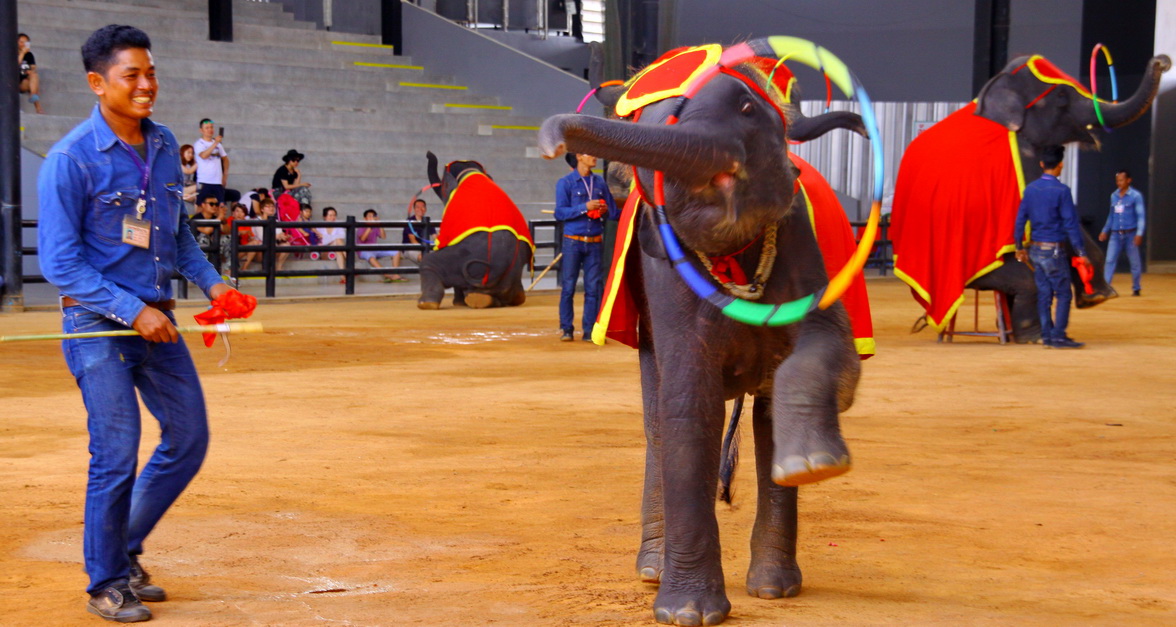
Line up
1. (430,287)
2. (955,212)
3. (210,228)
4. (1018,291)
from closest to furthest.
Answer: (955,212) < (1018,291) < (430,287) < (210,228)

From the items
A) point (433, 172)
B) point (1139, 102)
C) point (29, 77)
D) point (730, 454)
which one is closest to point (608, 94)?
point (730, 454)

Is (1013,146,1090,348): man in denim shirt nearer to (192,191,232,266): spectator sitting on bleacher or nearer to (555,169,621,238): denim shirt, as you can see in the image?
(555,169,621,238): denim shirt

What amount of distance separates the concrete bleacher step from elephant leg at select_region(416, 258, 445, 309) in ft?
18.0

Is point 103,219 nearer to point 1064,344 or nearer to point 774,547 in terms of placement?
point 774,547

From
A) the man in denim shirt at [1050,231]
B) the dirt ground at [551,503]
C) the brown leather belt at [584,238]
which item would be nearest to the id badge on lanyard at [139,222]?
the dirt ground at [551,503]

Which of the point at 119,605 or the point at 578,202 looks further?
the point at 578,202

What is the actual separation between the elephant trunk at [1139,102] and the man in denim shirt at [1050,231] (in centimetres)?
62

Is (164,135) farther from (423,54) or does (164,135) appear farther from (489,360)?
(423,54)

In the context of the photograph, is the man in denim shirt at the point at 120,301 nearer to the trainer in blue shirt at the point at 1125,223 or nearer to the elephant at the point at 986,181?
the elephant at the point at 986,181

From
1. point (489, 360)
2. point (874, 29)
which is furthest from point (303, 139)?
point (874, 29)

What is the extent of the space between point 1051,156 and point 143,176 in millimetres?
9967

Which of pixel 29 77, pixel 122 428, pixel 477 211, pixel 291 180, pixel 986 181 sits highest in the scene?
pixel 29 77

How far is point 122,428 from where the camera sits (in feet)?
13.2

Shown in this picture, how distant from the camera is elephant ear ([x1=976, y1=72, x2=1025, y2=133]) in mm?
12383
